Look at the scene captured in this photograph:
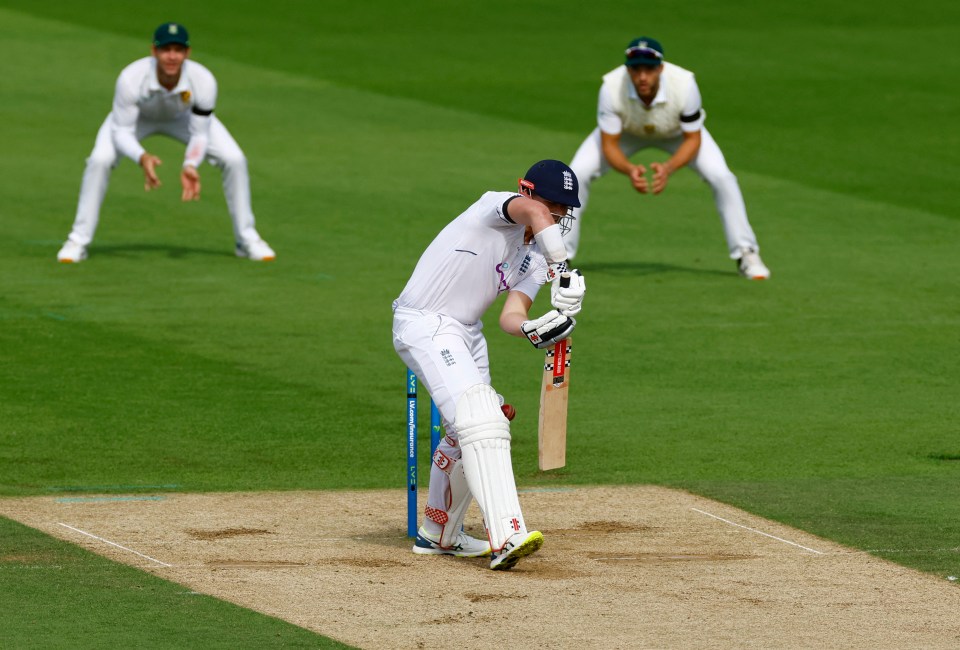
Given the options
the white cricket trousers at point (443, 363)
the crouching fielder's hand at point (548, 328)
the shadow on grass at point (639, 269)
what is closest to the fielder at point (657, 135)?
the shadow on grass at point (639, 269)

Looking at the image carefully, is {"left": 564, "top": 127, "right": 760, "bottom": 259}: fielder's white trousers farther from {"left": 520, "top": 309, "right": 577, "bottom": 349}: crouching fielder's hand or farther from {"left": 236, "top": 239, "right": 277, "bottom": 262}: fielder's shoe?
{"left": 520, "top": 309, "right": 577, "bottom": 349}: crouching fielder's hand

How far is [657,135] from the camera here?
54.3 ft

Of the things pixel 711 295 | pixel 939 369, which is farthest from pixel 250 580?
pixel 711 295

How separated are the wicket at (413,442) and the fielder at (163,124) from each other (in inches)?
295

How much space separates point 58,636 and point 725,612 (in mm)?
2576

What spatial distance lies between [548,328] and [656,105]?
8327 millimetres

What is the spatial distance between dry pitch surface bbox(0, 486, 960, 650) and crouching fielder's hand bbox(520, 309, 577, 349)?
1.01 metres

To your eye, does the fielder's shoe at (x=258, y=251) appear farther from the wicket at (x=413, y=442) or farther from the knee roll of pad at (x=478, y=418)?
the knee roll of pad at (x=478, y=418)

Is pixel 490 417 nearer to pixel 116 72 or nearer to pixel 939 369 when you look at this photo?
pixel 939 369

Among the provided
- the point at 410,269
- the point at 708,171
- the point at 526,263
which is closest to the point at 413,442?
the point at 526,263

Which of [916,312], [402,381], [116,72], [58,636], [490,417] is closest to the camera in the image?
[58,636]

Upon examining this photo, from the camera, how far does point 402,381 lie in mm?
12922

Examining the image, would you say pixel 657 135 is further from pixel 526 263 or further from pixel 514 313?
pixel 514 313

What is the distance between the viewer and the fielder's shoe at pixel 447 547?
8.75 metres
